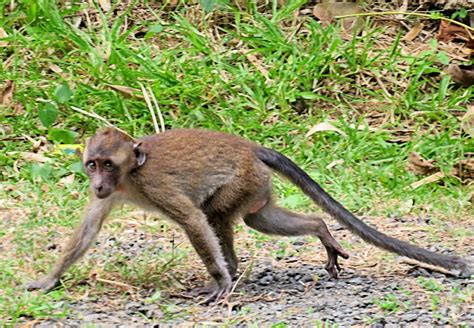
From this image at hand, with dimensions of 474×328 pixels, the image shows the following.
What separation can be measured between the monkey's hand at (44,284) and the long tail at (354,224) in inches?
57.5

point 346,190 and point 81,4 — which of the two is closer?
point 346,190

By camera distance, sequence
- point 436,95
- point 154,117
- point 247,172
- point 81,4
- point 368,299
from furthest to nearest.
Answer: point 81,4
point 436,95
point 154,117
point 247,172
point 368,299

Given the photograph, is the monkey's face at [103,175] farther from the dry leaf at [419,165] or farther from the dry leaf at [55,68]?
the dry leaf at [55,68]

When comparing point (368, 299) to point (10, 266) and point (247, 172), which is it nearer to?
point (247, 172)

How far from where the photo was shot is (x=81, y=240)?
6562mm

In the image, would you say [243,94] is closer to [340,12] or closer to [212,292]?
[340,12]

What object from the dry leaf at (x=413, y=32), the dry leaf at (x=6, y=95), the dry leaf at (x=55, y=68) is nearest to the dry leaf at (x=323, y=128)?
the dry leaf at (x=413, y=32)

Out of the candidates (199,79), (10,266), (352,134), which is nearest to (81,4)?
(199,79)

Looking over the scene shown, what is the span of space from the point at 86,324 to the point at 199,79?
461 centimetres

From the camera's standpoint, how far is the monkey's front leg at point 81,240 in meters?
6.48

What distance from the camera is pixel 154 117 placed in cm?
950

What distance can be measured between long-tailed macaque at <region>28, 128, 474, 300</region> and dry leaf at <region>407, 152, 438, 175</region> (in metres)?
2.36

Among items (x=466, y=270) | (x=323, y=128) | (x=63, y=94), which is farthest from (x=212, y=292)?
(x=63, y=94)

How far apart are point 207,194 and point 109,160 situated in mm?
662
